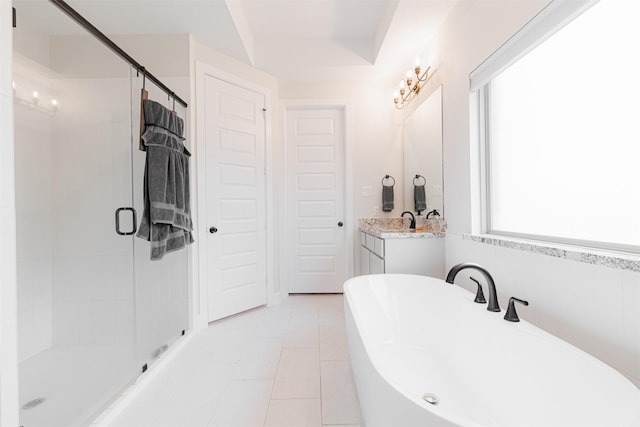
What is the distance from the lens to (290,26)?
250 cm

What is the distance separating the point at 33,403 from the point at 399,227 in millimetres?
3000

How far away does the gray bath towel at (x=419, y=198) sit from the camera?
258 centimetres

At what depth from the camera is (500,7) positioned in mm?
1427

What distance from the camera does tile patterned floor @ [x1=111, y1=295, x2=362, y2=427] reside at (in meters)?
1.28

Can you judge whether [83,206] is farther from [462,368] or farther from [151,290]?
[462,368]

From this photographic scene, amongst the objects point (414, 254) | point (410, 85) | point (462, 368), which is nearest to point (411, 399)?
point (462, 368)

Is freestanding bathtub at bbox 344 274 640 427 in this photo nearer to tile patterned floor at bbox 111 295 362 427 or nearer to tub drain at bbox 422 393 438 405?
tub drain at bbox 422 393 438 405

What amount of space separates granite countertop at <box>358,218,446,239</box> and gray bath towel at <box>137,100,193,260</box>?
1.56m

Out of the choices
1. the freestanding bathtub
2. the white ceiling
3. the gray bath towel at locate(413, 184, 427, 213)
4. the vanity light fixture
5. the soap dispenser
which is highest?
the white ceiling

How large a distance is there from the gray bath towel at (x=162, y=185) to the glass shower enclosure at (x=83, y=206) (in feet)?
0.54

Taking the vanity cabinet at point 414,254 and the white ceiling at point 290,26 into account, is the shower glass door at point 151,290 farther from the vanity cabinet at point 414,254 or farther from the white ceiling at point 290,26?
the vanity cabinet at point 414,254

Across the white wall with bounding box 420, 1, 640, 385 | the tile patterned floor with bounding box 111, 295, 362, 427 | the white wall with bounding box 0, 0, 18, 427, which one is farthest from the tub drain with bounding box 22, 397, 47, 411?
the white wall with bounding box 420, 1, 640, 385

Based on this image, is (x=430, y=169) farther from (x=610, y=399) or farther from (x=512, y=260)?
(x=610, y=399)

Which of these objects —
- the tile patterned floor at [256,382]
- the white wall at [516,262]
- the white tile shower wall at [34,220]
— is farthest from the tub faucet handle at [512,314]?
the white tile shower wall at [34,220]
